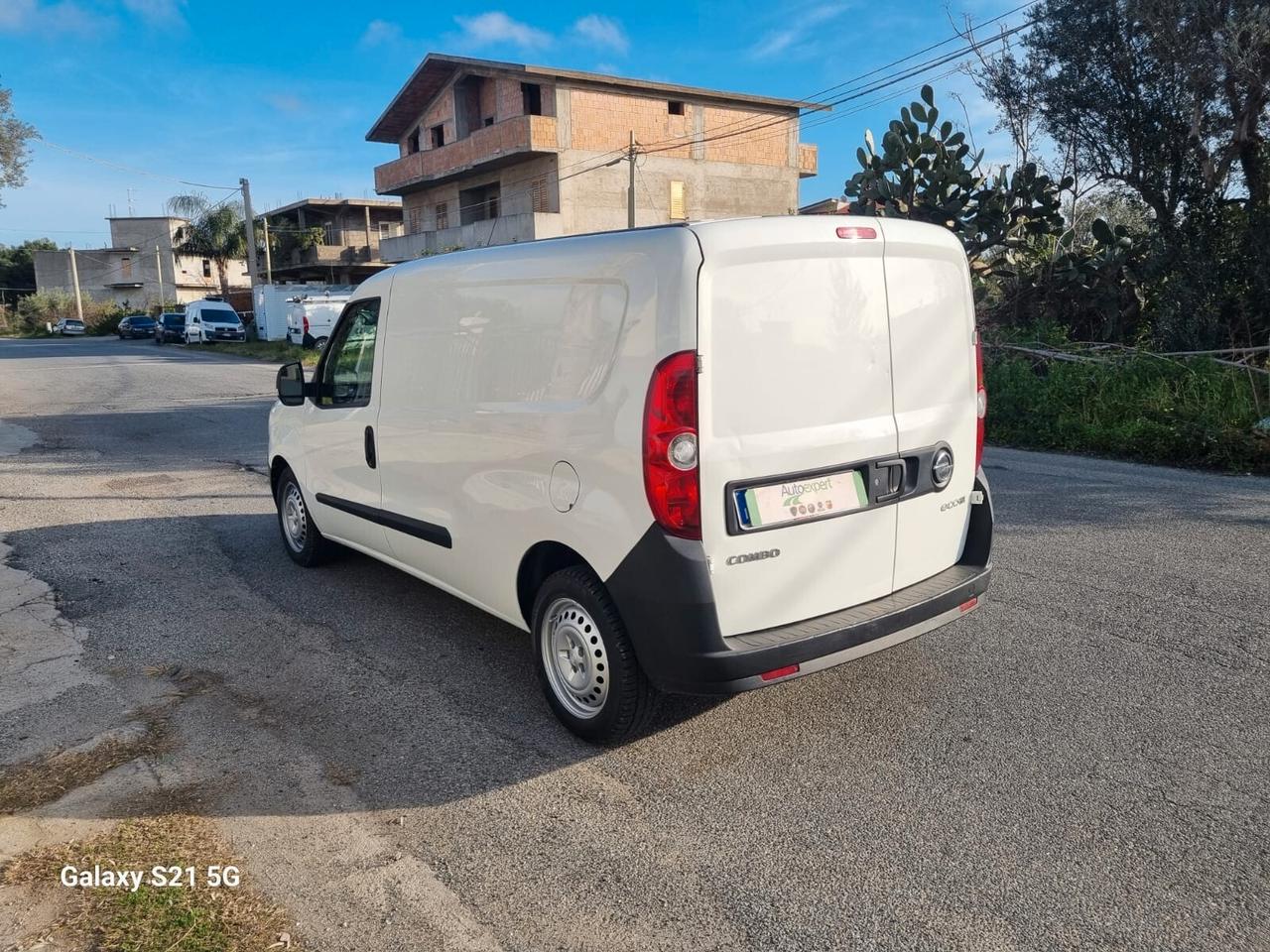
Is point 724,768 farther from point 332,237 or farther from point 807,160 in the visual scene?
point 332,237

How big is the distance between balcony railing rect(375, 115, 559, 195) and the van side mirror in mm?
32691

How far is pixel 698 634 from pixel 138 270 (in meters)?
92.0

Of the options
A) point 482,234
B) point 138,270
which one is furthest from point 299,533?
point 138,270

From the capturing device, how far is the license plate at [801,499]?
3.31m

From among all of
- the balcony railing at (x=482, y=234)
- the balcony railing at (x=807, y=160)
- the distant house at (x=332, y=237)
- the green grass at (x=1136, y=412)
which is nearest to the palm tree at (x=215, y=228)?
the distant house at (x=332, y=237)

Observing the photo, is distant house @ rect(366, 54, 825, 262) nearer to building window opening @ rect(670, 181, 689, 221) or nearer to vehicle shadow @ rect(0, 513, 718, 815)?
building window opening @ rect(670, 181, 689, 221)

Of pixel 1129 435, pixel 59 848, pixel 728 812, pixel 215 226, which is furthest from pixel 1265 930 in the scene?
pixel 215 226

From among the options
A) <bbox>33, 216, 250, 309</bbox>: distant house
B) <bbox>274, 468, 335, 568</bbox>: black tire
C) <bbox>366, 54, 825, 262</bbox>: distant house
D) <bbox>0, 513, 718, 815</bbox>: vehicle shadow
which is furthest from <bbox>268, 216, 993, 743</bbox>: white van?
<bbox>33, 216, 250, 309</bbox>: distant house

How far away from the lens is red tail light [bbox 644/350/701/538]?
3.18 meters

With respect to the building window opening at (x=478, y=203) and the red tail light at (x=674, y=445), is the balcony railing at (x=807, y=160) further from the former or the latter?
the red tail light at (x=674, y=445)

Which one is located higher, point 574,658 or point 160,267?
point 160,267

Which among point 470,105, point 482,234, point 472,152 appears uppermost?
point 470,105

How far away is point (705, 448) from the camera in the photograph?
10.5 ft

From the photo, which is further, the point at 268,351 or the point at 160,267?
the point at 160,267
